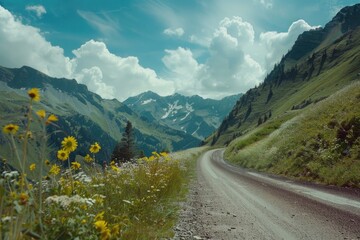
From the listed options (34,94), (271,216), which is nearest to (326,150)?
(271,216)

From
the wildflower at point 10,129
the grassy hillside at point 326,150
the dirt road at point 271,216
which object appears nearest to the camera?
the wildflower at point 10,129

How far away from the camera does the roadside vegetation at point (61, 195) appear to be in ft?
9.55

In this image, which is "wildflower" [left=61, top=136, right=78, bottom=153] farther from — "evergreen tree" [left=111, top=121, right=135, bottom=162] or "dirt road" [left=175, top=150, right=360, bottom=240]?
"evergreen tree" [left=111, top=121, right=135, bottom=162]

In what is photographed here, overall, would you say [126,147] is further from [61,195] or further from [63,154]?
[61,195]

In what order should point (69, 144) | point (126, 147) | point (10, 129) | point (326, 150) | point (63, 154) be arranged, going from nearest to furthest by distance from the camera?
point (10, 129)
point (69, 144)
point (63, 154)
point (326, 150)
point (126, 147)

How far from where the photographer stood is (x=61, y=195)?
4.27m

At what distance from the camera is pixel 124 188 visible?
878 cm

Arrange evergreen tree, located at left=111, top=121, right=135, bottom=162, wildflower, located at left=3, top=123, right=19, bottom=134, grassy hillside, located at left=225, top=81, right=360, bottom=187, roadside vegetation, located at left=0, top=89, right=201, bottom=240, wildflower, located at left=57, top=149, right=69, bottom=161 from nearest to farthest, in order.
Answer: roadside vegetation, located at left=0, top=89, right=201, bottom=240 < wildflower, located at left=3, top=123, right=19, bottom=134 < wildflower, located at left=57, top=149, right=69, bottom=161 < grassy hillside, located at left=225, top=81, right=360, bottom=187 < evergreen tree, located at left=111, top=121, right=135, bottom=162

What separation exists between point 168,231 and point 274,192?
10013 mm

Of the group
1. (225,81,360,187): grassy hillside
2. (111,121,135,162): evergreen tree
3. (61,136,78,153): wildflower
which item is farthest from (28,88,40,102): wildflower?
(111,121,135,162): evergreen tree

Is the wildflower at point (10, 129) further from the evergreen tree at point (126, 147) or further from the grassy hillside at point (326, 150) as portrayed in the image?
the evergreen tree at point (126, 147)

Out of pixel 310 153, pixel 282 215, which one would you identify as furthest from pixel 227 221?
pixel 310 153

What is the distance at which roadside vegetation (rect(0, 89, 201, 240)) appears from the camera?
291 centimetres

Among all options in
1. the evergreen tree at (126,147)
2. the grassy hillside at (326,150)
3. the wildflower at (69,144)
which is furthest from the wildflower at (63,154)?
the evergreen tree at (126,147)
